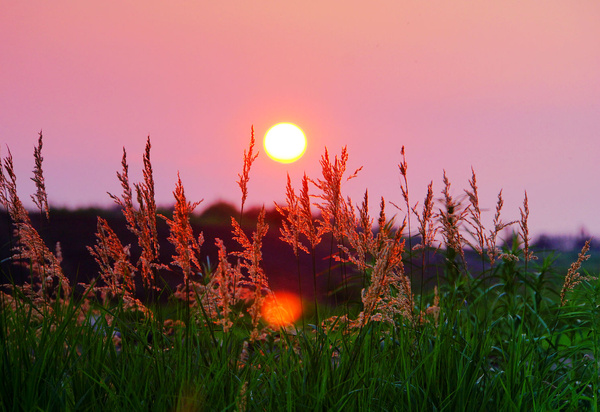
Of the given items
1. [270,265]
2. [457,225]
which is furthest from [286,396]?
[270,265]

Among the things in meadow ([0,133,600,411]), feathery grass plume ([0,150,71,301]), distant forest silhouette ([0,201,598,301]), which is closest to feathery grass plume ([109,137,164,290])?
meadow ([0,133,600,411])

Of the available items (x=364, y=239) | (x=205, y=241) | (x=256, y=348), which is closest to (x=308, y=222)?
(x=364, y=239)

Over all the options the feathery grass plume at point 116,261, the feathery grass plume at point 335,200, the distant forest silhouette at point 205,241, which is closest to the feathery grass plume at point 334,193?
the feathery grass plume at point 335,200

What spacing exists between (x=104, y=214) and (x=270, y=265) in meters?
3.11

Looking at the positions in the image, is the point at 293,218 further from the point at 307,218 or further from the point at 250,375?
the point at 250,375

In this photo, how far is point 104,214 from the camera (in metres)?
9.59

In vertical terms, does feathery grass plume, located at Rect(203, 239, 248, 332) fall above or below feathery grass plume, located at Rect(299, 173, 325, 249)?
below

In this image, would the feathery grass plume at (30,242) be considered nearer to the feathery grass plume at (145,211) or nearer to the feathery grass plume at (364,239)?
the feathery grass plume at (145,211)

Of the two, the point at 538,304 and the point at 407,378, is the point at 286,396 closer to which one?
the point at 407,378

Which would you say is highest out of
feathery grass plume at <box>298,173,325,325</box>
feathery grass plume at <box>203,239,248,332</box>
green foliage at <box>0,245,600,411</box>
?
feathery grass plume at <box>298,173,325,325</box>

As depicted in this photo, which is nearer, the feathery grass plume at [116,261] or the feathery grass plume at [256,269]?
the feathery grass plume at [256,269]

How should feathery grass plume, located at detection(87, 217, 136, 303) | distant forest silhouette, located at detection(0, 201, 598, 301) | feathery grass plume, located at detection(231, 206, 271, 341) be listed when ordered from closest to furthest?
1. feathery grass plume, located at detection(231, 206, 271, 341)
2. feathery grass plume, located at detection(87, 217, 136, 303)
3. distant forest silhouette, located at detection(0, 201, 598, 301)

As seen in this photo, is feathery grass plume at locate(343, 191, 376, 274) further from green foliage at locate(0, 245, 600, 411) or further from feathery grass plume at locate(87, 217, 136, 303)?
feathery grass plume at locate(87, 217, 136, 303)

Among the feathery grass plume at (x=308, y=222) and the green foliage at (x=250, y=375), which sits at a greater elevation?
the feathery grass plume at (x=308, y=222)
